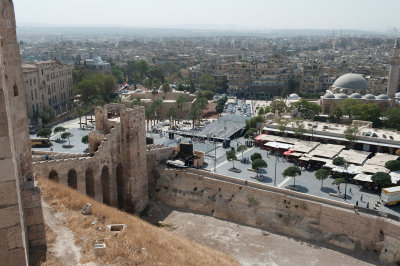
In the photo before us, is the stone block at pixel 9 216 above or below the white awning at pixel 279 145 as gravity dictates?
above

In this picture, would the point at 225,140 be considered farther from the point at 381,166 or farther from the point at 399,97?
the point at 399,97

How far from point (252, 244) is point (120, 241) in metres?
10.1

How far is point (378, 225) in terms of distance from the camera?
21.1 metres

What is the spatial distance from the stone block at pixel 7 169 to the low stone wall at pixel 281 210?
1835 centimetres

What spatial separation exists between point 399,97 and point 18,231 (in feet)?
217

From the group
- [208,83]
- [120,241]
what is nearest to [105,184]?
[120,241]

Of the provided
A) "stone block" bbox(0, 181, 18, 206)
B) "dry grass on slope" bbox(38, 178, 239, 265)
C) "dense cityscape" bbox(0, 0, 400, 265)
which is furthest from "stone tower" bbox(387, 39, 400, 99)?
"stone block" bbox(0, 181, 18, 206)

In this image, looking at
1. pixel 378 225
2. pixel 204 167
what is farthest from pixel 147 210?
pixel 378 225

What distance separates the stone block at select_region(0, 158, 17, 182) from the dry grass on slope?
5.74m

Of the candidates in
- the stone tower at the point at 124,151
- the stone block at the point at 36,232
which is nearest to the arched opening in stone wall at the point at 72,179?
the stone tower at the point at 124,151

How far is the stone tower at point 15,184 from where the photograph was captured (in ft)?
25.7

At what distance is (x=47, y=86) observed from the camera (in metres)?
54.8

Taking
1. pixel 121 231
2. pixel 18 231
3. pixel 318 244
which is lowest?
pixel 318 244

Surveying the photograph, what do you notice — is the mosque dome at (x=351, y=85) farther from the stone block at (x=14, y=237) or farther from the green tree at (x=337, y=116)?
the stone block at (x=14, y=237)
